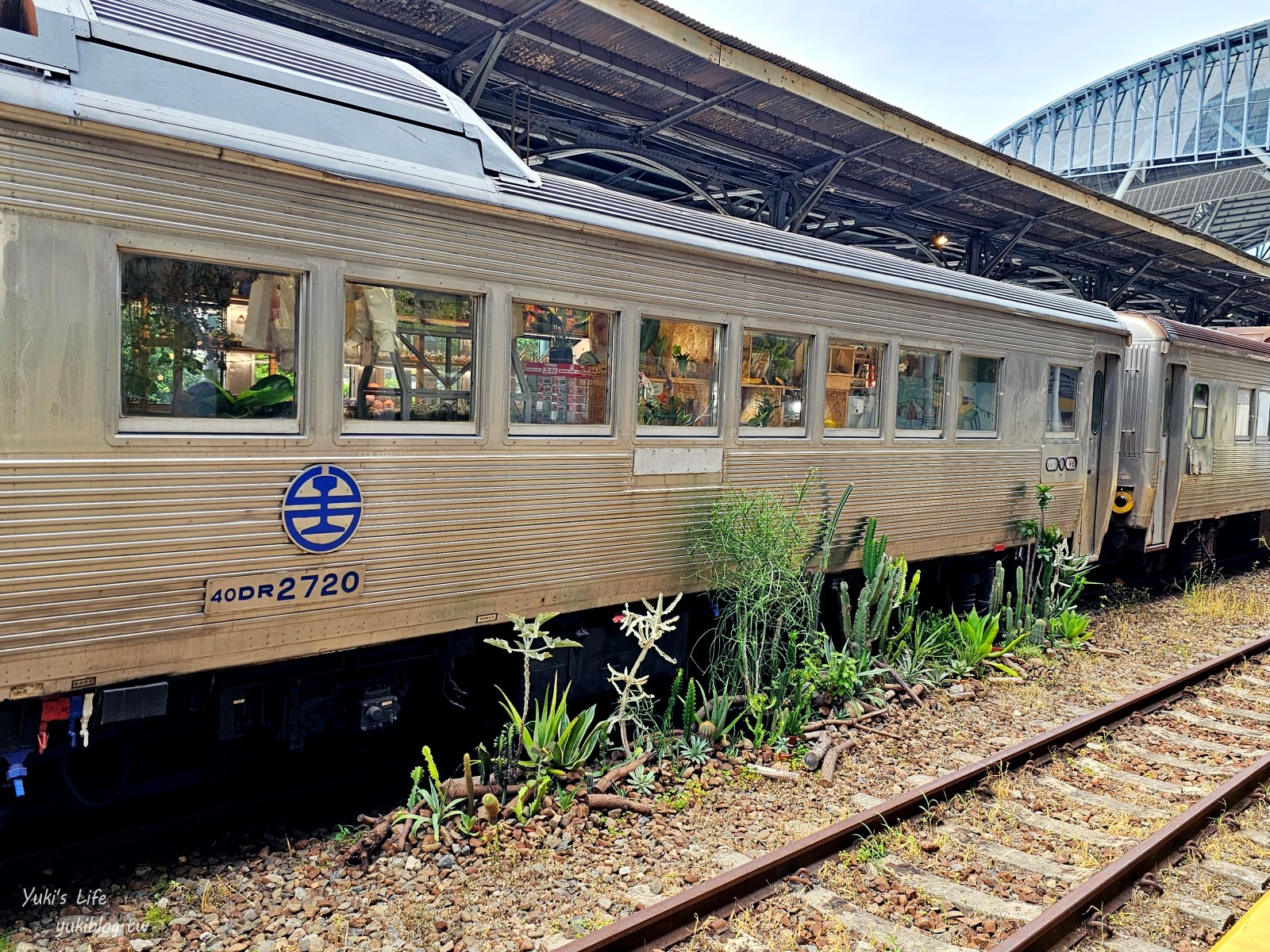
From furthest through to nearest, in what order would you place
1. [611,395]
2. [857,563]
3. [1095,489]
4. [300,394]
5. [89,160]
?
[1095,489], [857,563], [611,395], [300,394], [89,160]

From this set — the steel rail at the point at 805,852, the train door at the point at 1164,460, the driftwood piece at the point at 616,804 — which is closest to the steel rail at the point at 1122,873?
the steel rail at the point at 805,852

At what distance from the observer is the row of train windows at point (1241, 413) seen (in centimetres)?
1196

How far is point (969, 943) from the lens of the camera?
382 centimetres

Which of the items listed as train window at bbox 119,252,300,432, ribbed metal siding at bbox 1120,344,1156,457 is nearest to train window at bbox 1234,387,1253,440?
ribbed metal siding at bbox 1120,344,1156,457

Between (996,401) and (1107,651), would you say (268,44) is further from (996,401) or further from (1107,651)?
(1107,651)

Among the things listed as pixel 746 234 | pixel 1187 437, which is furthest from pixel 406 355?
pixel 1187 437

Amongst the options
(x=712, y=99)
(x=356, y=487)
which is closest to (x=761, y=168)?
(x=712, y=99)

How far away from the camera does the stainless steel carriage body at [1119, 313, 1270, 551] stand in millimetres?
11203

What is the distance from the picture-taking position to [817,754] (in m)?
5.63

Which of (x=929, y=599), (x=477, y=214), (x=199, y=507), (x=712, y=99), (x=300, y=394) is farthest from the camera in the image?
(x=929, y=599)

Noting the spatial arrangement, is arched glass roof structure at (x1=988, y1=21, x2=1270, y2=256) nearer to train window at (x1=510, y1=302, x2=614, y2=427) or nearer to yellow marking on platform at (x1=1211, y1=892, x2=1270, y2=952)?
train window at (x1=510, y1=302, x2=614, y2=427)

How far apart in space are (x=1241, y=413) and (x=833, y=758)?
10.7 metres

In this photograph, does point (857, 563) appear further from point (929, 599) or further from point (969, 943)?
point (969, 943)

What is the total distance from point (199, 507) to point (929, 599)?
22.6 ft
